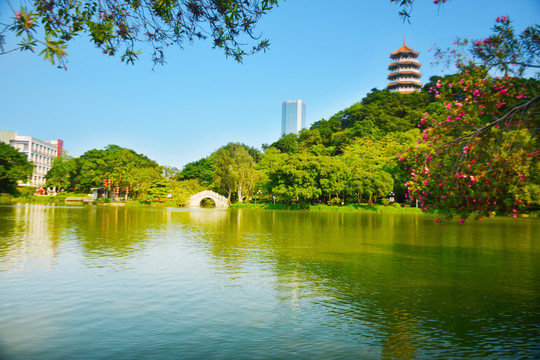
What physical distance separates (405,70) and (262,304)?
307 ft

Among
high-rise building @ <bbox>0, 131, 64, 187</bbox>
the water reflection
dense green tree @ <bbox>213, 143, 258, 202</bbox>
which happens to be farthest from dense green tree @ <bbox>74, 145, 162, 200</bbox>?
the water reflection

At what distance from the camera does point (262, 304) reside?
24.6 ft

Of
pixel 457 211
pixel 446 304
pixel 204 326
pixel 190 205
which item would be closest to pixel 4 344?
pixel 204 326

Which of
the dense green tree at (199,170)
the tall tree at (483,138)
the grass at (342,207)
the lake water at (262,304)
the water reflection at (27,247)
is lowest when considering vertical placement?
the lake water at (262,304)

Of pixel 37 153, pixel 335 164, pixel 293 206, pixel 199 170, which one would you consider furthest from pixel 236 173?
pixel 37 153

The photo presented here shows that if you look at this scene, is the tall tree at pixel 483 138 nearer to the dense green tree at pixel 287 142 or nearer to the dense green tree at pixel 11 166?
the dense green tree at pixel 11 166

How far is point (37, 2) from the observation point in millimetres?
4539

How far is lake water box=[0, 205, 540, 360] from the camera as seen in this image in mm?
5516

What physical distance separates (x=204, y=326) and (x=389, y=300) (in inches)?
147

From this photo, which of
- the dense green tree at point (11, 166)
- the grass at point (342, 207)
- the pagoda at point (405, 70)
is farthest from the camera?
the pagoda at point (405, 70)

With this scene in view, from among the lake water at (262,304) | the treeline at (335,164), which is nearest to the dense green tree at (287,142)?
the treeline at (335,164)

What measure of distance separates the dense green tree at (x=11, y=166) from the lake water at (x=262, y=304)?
44.3 m

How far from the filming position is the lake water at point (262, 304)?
217 inches

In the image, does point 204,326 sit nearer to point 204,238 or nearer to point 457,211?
point 457,211
